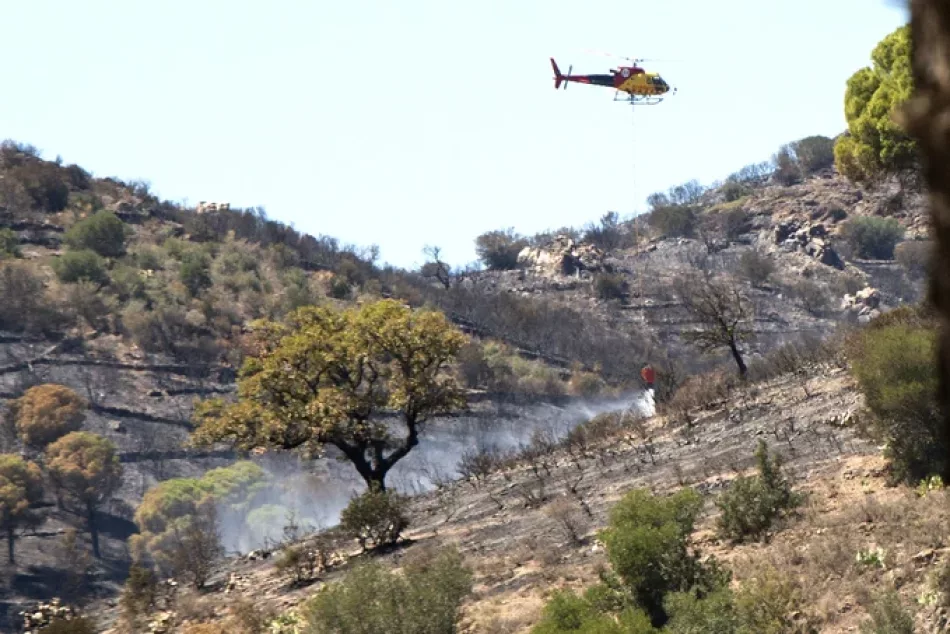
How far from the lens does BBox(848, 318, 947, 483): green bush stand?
1959 cm

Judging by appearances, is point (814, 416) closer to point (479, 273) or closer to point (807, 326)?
point (807, 326)

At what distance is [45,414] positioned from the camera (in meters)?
Answer: 75.2

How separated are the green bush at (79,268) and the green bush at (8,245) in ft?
12.0

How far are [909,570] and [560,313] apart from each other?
3839 inches

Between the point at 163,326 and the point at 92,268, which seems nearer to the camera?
the point at 163,326

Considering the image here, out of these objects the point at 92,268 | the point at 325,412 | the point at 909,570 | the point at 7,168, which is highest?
the point at 7,168

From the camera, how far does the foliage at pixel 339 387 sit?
31.4 m

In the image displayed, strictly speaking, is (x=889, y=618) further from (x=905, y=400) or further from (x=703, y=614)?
(x=905, y=400)

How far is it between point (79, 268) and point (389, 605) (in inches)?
3391

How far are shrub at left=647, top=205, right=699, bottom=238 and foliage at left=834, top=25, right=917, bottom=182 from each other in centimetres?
11344

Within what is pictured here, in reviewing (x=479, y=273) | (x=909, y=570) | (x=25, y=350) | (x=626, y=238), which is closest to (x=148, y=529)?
(x=25, y=350)

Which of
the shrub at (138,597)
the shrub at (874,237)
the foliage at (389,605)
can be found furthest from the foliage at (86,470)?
the shrub at (874,237)

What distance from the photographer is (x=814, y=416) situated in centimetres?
2928

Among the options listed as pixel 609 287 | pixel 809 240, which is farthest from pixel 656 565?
pixel 809 240
